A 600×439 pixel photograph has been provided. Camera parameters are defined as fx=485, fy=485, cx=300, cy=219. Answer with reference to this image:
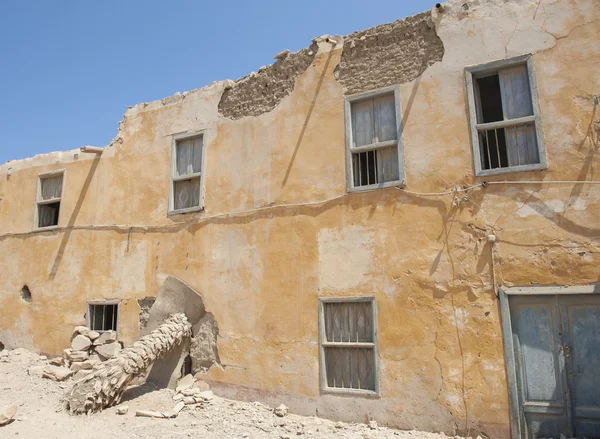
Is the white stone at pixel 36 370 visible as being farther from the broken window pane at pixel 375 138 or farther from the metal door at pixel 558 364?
the metal door at pixel 558 364

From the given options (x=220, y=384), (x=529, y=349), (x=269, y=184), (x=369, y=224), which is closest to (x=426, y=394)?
(x=529, y=349)

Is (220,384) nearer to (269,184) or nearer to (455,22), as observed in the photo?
(269,184)

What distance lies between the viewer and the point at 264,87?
9430 millimetres

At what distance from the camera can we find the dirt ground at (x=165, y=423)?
707cm

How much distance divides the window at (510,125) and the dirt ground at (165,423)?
4066mm

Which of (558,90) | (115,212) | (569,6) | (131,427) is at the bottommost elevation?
(131,427)

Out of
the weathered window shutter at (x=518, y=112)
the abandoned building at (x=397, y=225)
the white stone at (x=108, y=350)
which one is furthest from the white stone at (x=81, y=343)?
the weathered window shutter at (x=518, y=112)

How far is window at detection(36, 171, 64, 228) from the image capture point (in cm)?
1191

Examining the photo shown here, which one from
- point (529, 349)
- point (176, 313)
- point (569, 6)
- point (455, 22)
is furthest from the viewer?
point (176, 313)

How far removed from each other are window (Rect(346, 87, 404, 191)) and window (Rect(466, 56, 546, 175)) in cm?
120

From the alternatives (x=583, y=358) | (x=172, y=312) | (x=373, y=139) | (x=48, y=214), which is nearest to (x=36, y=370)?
(x=172, y=312)

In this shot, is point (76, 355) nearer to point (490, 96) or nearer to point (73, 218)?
point (73, 218)

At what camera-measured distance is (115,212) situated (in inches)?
423

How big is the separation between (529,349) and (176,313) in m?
6.13
